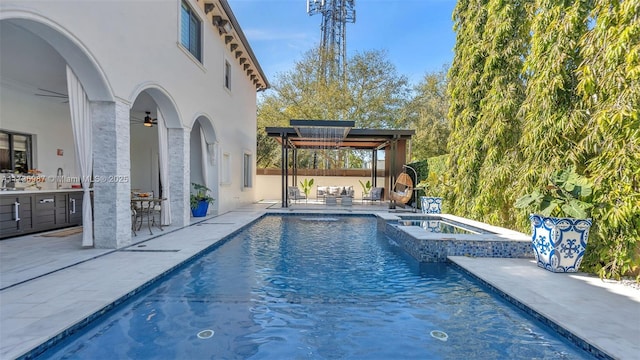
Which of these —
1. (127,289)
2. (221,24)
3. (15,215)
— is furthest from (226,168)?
(127,289)

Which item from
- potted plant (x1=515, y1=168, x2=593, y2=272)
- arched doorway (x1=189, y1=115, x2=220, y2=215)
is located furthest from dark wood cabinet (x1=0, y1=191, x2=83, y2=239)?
potted plant (x1=515, y1=168, x2=593, y2=272)

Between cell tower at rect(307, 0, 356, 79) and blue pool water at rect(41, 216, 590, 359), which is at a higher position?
cell tower at rect(307, 0, 356, 79)

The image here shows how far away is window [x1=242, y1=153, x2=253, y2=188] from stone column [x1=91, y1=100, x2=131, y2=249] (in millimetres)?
8997

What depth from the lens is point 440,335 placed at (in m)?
3.08

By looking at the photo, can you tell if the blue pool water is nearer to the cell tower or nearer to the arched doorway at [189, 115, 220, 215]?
the arched doorway at [189, 115, 220, 215]

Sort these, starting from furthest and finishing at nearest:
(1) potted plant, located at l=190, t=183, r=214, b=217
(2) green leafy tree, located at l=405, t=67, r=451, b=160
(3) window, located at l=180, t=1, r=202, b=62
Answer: (2) green leafy tree, located at l=405, t=67, r=451, b=160, (1) potted plant, located at l=190, t=183, r=214, b=217, (3) window, located at l=180, t=1, r=202, b=62

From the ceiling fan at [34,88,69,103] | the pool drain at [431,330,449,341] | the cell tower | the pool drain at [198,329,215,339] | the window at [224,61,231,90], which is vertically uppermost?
the cell tower

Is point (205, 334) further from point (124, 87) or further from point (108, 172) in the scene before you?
point (124, 87)

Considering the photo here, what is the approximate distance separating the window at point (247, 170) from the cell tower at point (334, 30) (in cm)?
1125

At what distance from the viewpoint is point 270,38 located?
25.2m

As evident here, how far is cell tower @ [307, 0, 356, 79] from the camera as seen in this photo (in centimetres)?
2419

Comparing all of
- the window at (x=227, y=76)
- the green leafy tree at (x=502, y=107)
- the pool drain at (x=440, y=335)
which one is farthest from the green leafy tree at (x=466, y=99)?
→ the window at (x=227, y=76)

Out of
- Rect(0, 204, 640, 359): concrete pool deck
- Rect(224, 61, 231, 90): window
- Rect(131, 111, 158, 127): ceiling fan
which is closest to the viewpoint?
Rect(0, 204, 640, 359): concrete pool deck

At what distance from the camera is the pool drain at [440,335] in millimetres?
3027
